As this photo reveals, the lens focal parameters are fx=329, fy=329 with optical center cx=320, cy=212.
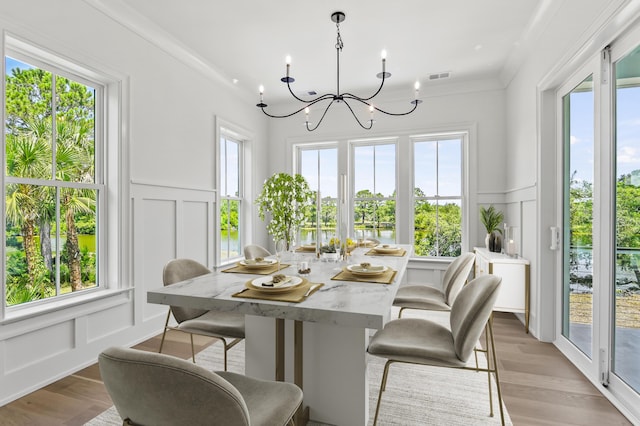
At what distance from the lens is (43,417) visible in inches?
73.9

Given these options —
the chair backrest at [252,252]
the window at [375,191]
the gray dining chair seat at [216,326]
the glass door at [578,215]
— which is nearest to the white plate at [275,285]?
the gray dining chair seat at [216,326]

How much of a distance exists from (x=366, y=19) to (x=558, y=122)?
1892 millimetres

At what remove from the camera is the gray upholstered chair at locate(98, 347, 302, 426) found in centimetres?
78

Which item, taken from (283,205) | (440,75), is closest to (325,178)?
(440,75)

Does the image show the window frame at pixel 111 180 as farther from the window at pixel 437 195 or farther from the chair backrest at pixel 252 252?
the window at pixel 437 195

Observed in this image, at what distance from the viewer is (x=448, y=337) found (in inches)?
70.0

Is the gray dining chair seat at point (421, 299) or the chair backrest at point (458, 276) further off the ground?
the chair backrest at point (458, 276)

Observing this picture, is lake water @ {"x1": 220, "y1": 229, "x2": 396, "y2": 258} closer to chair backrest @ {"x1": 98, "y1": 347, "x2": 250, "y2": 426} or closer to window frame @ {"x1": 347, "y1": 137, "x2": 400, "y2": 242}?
window frame @ {"x1": 347, "y1": 137, "x2": 400, "y2": 242}

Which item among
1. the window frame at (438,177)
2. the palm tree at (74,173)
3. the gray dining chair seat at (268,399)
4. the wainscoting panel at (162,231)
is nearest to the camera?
the gray dining chair seat at (268,399)

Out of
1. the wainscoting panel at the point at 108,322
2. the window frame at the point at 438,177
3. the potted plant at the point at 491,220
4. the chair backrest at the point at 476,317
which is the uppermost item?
the window frame at the point at 438,177

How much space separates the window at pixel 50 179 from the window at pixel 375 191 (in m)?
3.27

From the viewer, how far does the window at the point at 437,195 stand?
4492 millimetres

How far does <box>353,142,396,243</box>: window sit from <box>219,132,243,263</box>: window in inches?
67.5

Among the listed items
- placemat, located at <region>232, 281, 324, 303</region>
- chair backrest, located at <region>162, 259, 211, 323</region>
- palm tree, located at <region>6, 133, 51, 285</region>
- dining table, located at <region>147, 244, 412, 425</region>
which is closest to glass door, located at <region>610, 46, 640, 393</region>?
dining table, located at <region>147, 244, 412, 425</region>
